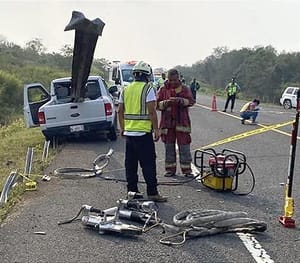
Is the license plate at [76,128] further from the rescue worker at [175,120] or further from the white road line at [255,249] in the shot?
the white road line at [255,249]

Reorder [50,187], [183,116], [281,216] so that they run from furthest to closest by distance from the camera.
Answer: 1. [183,116]
2. [50,187]
3. [281,216]

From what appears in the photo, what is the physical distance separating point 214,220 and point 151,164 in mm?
1800

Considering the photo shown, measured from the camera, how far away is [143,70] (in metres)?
7.72

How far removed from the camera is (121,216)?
6871mm

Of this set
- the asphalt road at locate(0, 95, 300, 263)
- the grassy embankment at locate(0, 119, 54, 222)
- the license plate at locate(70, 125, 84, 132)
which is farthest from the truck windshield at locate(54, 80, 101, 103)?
the asphalt road at locate(0, 95, 300, 263)

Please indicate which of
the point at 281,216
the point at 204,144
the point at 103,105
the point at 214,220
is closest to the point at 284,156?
the point at 204,144

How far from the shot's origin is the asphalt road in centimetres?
559

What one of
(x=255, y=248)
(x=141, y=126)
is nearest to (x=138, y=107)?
(x=141, y=126)

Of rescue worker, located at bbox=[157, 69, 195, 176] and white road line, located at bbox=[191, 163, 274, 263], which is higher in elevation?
rescue worker, located at bbox=[157, 69, 195, 176]

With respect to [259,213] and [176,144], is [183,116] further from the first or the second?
[259,213]

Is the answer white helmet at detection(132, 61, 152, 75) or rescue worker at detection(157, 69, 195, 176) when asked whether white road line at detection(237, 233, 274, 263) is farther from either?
rescue worker at detection(157, 69, 195, 176)

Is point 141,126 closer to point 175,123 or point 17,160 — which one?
point 175,123

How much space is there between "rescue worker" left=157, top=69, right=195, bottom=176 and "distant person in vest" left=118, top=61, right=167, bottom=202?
1711 mm

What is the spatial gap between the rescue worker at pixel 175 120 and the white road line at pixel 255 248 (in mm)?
3482
